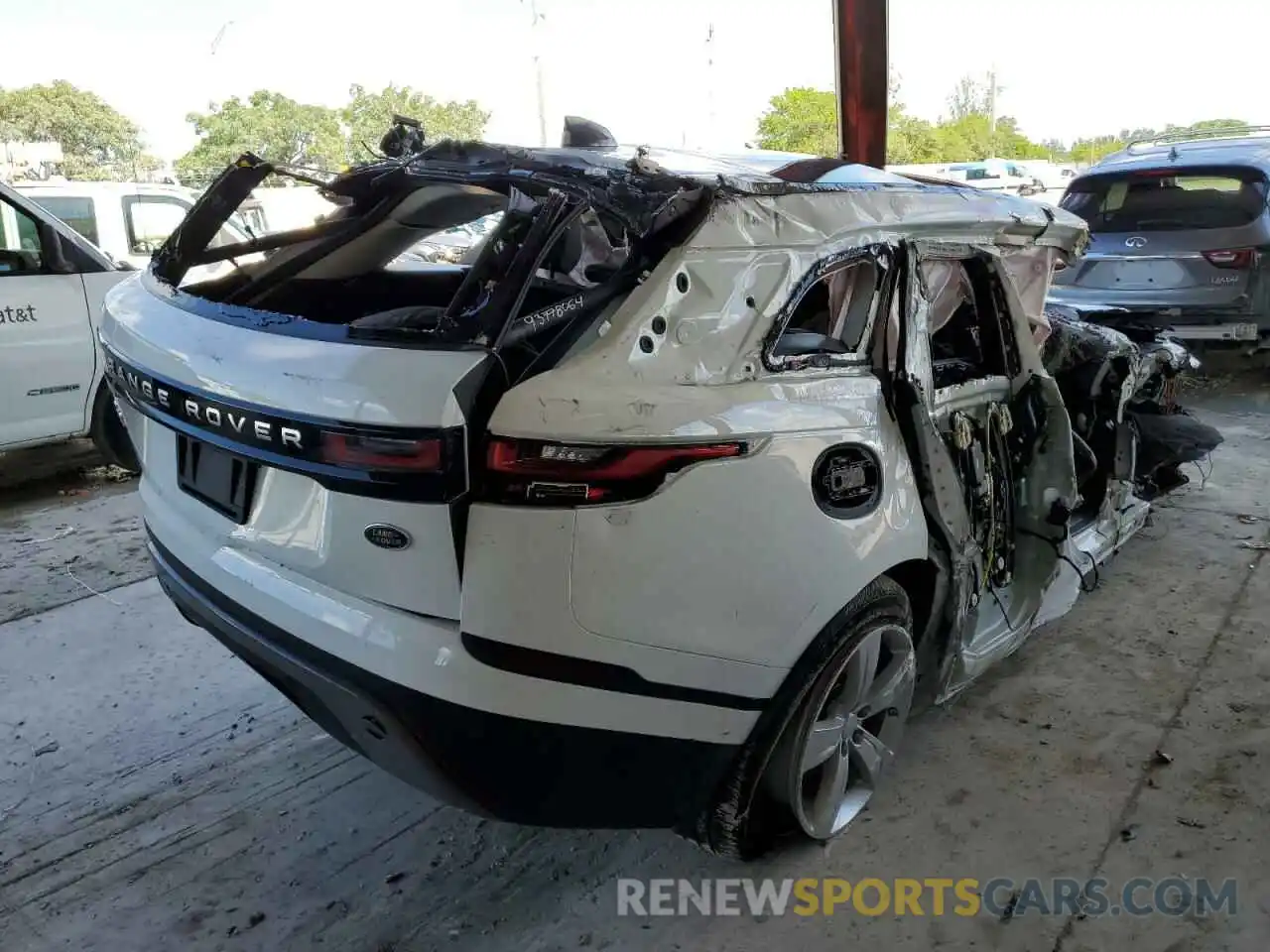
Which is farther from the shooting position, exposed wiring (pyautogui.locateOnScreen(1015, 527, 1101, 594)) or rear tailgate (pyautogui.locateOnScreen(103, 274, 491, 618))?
exposed wiring (pyautogui.locateOnScreen(1015, 527, 1101, 594))

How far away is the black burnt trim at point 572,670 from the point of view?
1.71m

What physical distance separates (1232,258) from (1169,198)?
773 millimetres

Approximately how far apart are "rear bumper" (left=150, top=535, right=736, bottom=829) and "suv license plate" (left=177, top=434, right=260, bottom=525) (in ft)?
0.69

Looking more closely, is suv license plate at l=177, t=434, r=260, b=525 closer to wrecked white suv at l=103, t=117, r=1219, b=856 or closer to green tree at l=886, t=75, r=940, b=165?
wrecked white suv at l=103, t=117, r=1219, b=856

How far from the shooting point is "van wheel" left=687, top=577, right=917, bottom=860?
2119 mm

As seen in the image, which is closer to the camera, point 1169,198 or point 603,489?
point 603,489

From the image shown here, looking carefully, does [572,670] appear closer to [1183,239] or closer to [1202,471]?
[1202,471]

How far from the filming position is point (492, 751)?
1778 millimetres

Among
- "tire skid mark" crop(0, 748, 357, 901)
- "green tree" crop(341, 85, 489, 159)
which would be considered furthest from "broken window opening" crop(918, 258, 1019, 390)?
"green tree" crop(341, 85, 489, 159)

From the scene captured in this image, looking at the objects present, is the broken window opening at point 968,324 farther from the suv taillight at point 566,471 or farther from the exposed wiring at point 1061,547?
the suv taillight at point 566,471

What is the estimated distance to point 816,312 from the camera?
2547mm

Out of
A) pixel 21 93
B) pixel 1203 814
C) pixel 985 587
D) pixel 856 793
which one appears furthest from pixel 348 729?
pixel 21 93

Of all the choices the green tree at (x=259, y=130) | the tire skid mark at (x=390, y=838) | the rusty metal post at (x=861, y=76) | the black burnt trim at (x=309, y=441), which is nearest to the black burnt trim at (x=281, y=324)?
the black burnt trim at (x=309, y=441)

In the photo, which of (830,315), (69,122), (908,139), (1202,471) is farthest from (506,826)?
(908,139)
